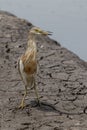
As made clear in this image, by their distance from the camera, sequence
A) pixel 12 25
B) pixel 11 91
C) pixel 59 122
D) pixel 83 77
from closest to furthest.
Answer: pixel 59 122
pixel 11 91
pixel 83 77
pixel 12 25

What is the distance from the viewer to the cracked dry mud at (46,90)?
857cm

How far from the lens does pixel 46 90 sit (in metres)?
10.2

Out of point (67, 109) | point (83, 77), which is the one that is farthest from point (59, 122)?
point (83, 77)

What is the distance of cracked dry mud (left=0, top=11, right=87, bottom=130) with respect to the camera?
28.1ft

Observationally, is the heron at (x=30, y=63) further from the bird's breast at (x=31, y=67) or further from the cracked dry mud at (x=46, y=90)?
the cracked dry mud at (x=46, y=90)

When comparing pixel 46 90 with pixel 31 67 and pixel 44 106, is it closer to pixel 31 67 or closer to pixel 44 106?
pixel 44 106

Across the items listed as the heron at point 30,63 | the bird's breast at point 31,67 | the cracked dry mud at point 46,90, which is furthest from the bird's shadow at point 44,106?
the bird's breast at point 31,67

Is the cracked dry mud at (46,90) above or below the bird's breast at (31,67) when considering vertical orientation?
below

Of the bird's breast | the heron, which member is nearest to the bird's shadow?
the heron

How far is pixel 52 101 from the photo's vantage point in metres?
9.56

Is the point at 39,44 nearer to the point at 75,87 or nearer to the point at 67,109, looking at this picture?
the point at 75,87

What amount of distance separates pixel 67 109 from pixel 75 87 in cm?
124

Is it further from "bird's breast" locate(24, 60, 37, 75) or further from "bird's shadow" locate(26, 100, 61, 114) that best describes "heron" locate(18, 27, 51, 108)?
"bird's shadow" locate(26, 100, 61, 114)

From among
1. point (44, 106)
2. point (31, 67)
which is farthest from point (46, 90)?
point (31, 67)
